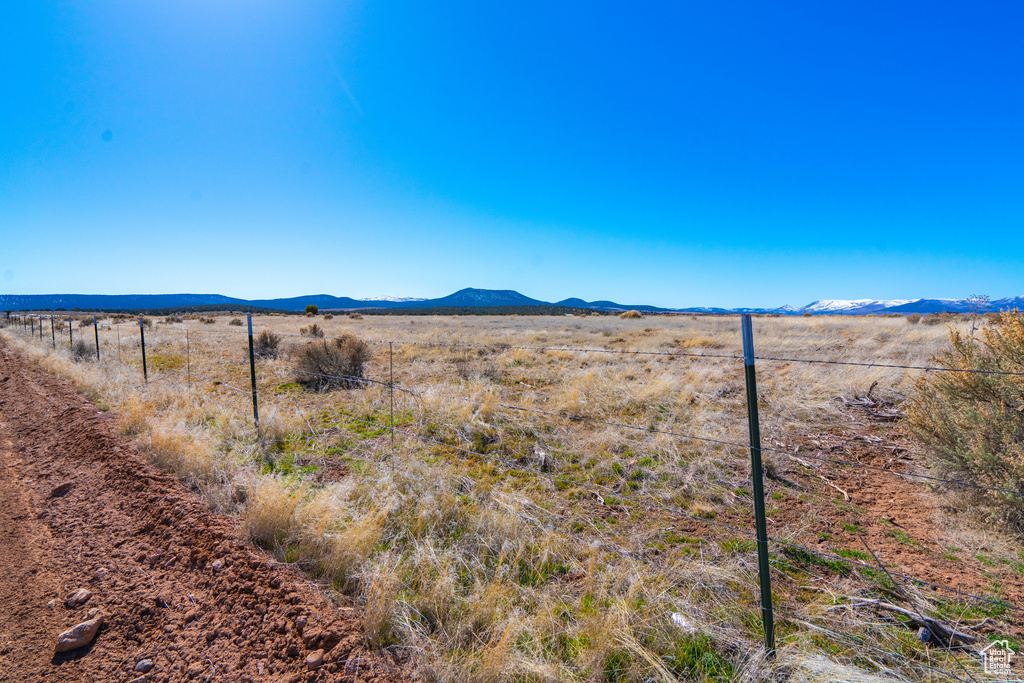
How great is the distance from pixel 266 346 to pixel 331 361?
7302 millimetres

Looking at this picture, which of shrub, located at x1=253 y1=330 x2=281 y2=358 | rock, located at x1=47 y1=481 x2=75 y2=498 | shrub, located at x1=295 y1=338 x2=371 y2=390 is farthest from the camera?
shrub, located at x1=253 y1=330 x2=281 y2=358

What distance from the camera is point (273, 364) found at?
13578mm

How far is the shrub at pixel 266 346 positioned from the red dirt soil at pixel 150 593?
1187 centimetres

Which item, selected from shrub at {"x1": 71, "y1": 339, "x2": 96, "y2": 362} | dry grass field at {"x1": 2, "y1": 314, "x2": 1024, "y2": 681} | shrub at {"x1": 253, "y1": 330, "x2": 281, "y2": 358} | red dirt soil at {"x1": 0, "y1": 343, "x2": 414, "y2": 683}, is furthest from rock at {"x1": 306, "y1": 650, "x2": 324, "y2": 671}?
shrub at {"x1": 71, "y1": 339, "x2": 96, "y2": 362}

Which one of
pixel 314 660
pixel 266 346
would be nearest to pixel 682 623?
pixel 314 660

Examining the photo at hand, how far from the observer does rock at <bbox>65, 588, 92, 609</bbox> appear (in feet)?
9.43

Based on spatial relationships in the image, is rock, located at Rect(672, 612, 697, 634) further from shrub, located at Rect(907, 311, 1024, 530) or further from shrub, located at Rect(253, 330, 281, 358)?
shrub, located at Rect(253, 330, 281, 358)

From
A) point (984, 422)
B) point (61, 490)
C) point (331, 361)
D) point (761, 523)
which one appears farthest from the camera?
point (331, 361)

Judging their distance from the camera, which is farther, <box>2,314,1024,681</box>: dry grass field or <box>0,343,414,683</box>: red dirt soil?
<box>2,314,1024,681</box>: dry grass field

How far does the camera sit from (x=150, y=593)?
118 inches

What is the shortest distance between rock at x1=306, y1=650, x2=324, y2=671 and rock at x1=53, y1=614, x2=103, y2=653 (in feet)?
4.55

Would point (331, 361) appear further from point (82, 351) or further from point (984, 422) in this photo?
point (984, 422)

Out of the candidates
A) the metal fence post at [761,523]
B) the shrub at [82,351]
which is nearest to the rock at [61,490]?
the metal fence post at [761,523]

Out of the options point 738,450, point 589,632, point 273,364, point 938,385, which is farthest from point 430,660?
point 273,364
